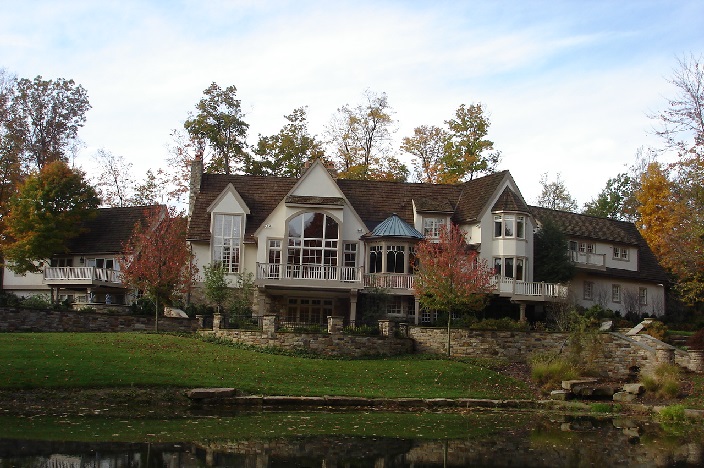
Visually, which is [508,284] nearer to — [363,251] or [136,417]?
[363,251]

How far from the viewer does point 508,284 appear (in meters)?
41.8

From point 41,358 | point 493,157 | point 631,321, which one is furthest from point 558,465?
point 493,157

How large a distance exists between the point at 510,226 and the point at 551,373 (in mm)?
13733

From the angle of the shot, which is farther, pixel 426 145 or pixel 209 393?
pixel 426 145

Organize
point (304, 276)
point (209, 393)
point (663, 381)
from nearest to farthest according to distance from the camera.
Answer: point (209, 393) → point (663, 381) → point (304, 276)

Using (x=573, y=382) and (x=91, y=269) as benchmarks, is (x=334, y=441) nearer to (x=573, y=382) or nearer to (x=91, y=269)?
(x=573, y=382)

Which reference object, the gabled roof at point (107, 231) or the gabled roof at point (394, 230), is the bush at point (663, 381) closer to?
the gabled roof at point (394, 230)

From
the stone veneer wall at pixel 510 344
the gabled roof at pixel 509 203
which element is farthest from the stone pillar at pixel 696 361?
the gabled roof at pixel 509 203

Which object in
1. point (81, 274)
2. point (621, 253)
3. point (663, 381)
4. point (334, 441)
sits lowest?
point (334, 441)

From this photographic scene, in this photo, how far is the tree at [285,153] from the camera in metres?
55.2

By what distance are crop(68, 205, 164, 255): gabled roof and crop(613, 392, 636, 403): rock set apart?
29.2 m

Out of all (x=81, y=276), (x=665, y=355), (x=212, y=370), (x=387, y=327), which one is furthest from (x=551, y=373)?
(x=81, y=276)

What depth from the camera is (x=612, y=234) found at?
50.3m

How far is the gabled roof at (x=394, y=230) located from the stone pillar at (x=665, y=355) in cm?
1322
